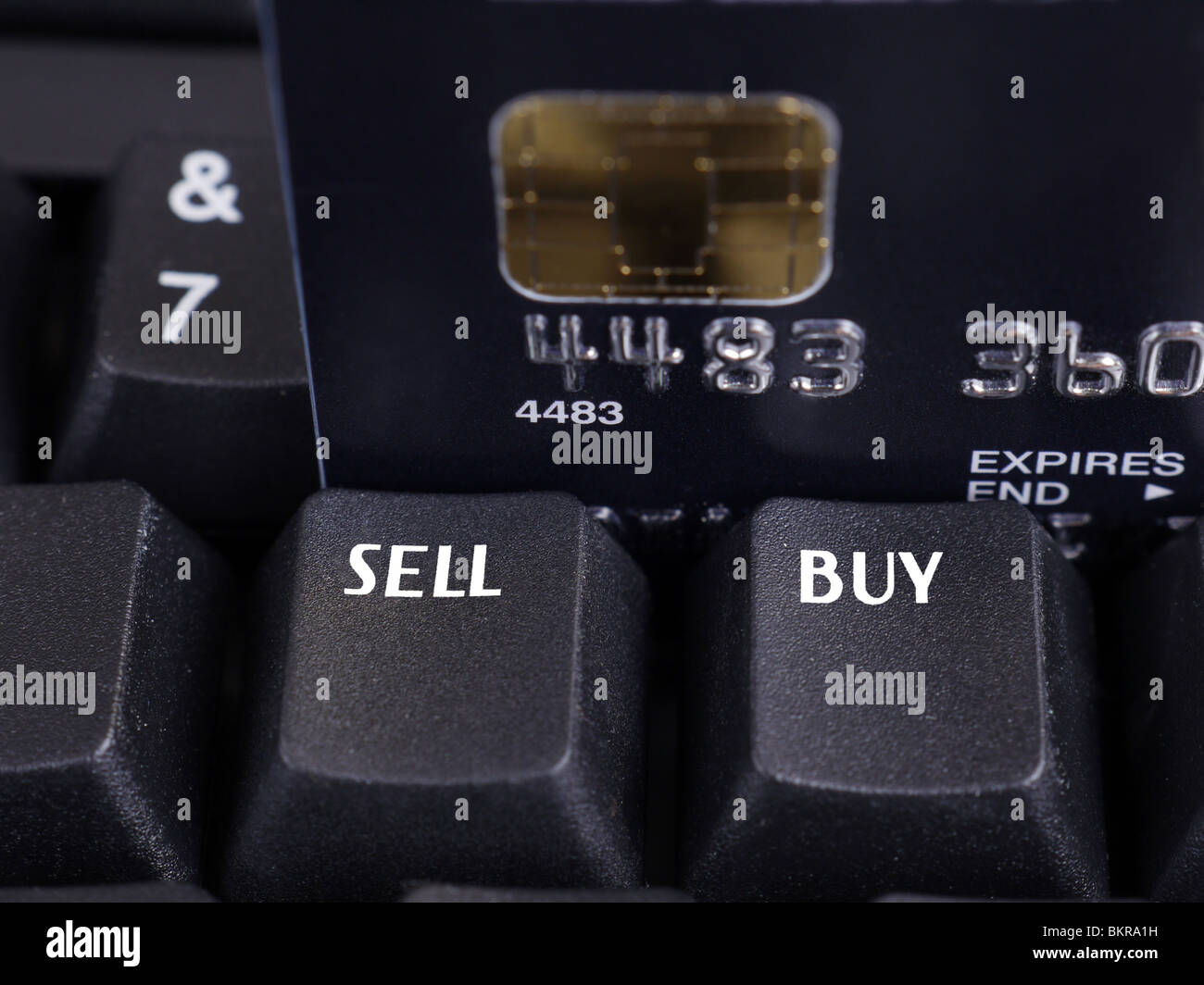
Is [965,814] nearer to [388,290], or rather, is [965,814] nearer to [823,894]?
[823,894]

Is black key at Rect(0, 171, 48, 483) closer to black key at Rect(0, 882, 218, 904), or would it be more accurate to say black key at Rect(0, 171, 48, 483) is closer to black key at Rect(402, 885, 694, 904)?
black key at Rect(0, 882, 218, 904)

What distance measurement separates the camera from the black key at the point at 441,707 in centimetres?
77

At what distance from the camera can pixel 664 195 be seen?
28.9 inches

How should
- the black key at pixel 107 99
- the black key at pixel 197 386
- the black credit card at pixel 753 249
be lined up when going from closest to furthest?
1. the black credit card at pixel 753 249
2. the black key at pixel 197 386
3. the black key at pixel 107 99

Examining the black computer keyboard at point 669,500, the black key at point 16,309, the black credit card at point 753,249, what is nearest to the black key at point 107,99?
the black key at point 16,309

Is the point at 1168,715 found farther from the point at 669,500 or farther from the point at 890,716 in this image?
the point at 669,500

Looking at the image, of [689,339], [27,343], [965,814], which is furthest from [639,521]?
[27,343]

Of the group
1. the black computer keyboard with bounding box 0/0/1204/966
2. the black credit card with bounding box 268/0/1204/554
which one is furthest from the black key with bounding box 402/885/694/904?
the black credit card with bounding box 268/0/1204/554

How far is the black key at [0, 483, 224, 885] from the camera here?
778 mm

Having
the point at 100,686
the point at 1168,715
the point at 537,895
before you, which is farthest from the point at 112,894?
the point at 1168,715

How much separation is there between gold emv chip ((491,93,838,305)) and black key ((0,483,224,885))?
260 millimetres

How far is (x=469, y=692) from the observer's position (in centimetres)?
79

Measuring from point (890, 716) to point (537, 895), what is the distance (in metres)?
0.19

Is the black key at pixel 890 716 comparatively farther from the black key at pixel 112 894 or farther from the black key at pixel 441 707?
the black key at pixel 112 894
